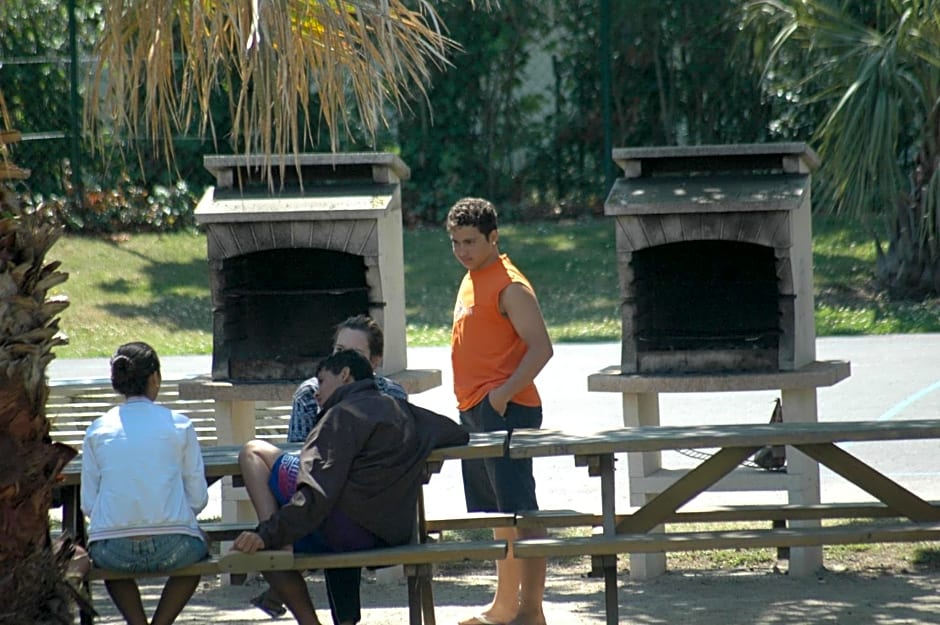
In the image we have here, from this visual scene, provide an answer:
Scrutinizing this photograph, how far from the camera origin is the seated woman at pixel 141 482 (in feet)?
16.2

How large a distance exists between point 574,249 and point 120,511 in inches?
496

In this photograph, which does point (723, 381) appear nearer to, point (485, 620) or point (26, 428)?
point (485, 620)

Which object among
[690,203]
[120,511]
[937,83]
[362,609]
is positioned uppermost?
[937,83]

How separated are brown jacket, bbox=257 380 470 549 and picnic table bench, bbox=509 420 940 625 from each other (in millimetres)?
389

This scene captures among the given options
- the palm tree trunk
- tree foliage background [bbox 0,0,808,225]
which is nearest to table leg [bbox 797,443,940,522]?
the palm tree trunk

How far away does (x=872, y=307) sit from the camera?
14.5 m

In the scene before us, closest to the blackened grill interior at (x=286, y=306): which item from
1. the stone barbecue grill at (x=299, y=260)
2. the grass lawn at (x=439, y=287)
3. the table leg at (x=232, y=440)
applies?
the stone barbecue grill at (x=299, y=260)

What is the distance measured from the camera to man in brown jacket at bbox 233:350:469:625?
16.5 feet

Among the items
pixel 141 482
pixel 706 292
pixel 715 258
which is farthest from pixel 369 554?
pixel 715 258

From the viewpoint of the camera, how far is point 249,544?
4.99 m

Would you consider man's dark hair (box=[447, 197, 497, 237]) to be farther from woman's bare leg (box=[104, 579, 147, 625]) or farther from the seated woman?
woman's bare leg (box=[104, 579, 147, 625])

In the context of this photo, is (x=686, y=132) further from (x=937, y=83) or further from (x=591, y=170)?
(x=937, y=83)

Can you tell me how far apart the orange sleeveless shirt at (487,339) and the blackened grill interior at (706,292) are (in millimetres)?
1156

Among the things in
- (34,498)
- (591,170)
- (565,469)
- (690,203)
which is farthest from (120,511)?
(591,170)
